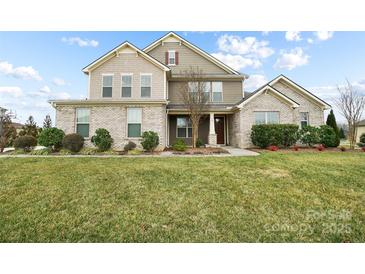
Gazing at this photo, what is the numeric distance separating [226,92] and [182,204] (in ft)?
46.1

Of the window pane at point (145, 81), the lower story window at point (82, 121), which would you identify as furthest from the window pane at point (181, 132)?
the lower story window at point (82, 121)

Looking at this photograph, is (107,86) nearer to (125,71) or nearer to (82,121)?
(125,71)

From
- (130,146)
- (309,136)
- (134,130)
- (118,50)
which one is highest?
(118,50)

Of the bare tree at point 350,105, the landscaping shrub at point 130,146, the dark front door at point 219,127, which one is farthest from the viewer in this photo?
the dark front door at point 219,127

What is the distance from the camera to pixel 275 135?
40.7 ft

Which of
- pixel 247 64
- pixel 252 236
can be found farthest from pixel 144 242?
pixel 247 64

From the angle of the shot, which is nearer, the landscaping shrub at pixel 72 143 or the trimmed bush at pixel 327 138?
the landscaping shrub at pixel 72 143

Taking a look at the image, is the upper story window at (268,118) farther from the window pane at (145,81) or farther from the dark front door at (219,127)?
the window pane at (145,81)

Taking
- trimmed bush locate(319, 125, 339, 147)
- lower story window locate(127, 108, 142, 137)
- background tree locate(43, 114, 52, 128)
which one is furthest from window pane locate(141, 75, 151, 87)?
background tree locate(43, 114, 52, 128)

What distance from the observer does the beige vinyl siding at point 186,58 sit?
665 inches

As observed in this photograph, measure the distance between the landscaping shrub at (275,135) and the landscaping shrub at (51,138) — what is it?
12.6 metres

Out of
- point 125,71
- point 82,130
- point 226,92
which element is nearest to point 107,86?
point 125,71

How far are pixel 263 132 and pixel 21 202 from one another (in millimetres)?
12298

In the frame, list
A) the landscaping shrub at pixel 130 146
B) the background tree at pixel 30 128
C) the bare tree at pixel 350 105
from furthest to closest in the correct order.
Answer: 1. the background tree at pixel 30 128
2. the bare tree at pixel 350 105
3. the landscaping shrub at pixel 130 146
